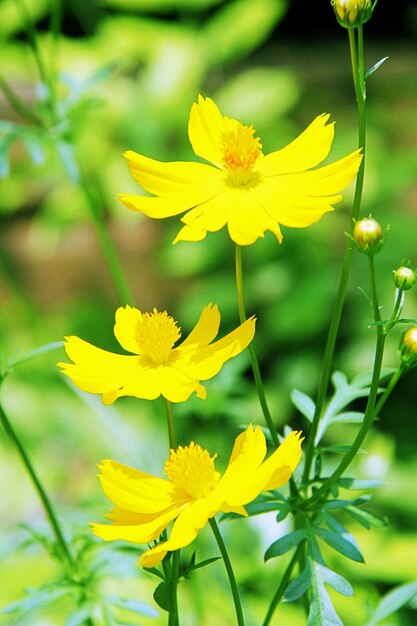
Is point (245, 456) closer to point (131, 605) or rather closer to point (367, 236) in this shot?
point (367, 236)

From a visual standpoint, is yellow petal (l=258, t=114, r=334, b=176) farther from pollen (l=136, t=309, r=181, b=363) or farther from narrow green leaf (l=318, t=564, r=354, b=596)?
narrow green leaf (l=318, t=564, r=354, b=596)

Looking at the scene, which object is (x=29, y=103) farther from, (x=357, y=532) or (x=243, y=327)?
(x=243, y=327)

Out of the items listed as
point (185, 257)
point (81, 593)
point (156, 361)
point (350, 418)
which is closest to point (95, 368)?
point (156, 361)

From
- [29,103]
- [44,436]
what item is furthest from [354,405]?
[29,103]

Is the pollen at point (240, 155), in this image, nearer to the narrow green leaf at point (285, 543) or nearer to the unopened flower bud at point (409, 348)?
the unopened flower bud at point (409, 348)

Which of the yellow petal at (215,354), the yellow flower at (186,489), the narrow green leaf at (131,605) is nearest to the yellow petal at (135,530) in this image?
the yellow flower at (186,489)

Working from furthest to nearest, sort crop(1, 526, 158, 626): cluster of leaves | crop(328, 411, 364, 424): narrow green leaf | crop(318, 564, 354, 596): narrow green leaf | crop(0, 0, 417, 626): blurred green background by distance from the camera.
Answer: crop(0, 0, 417, 626): blurred green background
crop(1, 526, 158, 626): cluster of leaves
crop(328, 411, 364, 424): narrow green leaf
crop(318, 564, 354, 596): narrow green leaf

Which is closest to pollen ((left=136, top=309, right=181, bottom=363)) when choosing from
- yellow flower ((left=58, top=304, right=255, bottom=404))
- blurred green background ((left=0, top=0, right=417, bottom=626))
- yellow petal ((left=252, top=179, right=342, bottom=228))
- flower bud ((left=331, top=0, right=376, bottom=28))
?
yellow flower ((left=58, top=304, right=255, bottom=404))
